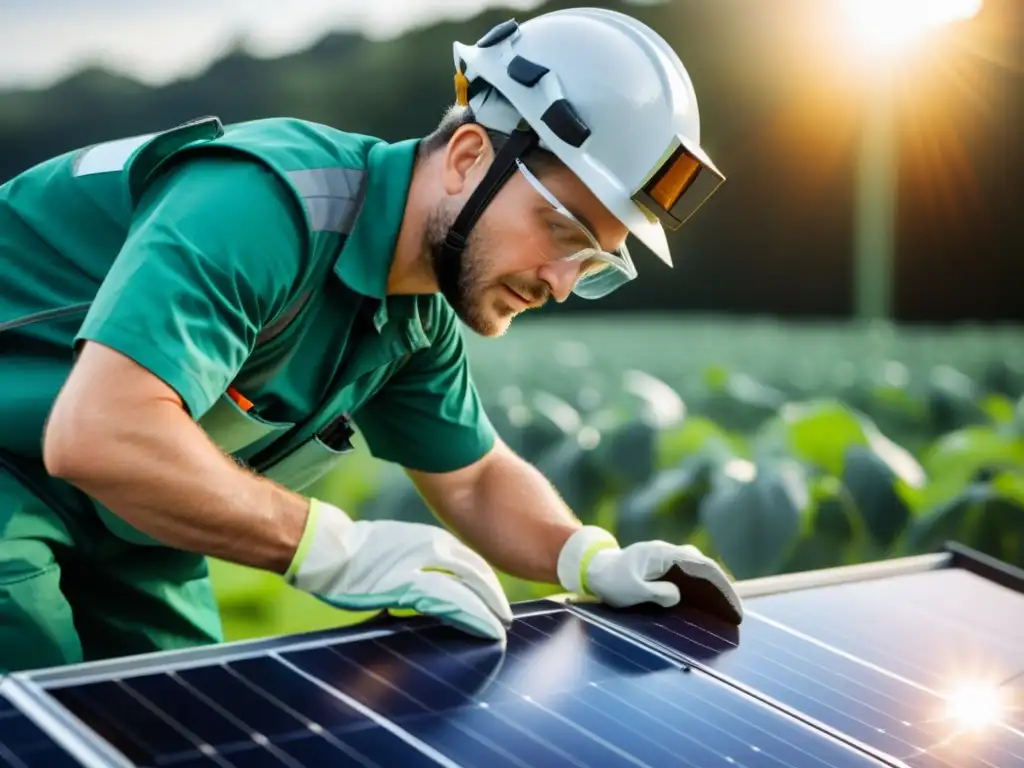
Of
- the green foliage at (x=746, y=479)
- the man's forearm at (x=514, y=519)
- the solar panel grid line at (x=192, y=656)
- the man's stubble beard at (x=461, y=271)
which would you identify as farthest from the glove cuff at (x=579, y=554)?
the green foliage at (x=746, y=479)

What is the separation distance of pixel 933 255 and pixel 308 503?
2180 centimetres

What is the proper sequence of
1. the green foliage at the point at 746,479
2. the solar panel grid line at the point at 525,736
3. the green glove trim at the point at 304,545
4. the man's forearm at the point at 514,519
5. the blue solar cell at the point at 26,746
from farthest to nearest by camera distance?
the green foliage at the point at 746,479
the man's forearm at the point at 514,519
the green glove trim at the point at 304,545
the solar panel grid line at the point at 525,736
the blue solar cell at the point at 26,746

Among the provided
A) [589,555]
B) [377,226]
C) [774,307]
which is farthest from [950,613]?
[774,307]

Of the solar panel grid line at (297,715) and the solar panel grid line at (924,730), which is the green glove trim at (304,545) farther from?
the solar panel grid line at (924,730)

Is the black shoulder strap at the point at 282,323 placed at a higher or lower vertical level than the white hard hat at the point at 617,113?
lower

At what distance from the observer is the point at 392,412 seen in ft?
10.0

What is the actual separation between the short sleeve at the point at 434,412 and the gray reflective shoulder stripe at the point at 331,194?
49cm

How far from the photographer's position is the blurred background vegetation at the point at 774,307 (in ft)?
16.4

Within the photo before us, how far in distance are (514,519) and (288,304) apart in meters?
0.83

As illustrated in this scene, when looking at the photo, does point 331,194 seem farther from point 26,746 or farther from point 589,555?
point 26,746

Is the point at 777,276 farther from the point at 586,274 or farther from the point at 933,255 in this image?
the point at 586,274


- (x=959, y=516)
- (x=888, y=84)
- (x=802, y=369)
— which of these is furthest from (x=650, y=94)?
(x=888, y=84)

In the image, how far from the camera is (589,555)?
8.93 feet

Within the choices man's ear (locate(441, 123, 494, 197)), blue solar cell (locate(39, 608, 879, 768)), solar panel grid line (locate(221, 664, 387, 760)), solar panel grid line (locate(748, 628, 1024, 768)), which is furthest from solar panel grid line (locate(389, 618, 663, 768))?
man's ear (locate(441, 123, 494, 197))
